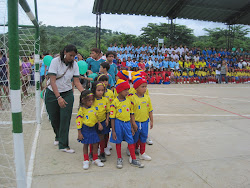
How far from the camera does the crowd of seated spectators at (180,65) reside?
15812 mm

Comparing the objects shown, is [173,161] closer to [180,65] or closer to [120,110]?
[120,110]

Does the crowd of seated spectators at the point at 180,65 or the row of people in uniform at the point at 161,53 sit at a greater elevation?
the row of people in uniform at the point at 161,53

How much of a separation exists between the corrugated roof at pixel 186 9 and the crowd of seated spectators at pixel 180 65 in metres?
2.83

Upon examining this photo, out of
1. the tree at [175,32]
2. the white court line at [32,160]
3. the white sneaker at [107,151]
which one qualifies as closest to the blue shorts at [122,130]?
the white sneaker at [107,151]

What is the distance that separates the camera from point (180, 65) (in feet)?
57.0

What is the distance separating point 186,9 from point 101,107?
18117mm

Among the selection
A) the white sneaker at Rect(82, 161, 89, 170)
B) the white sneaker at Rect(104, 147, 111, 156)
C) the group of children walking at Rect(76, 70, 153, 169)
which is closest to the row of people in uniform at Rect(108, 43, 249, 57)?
the white sneaker at Rect(104, 147, 111, 156)

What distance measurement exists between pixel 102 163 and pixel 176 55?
51.7 feet

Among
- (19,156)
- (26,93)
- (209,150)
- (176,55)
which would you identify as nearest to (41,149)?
(19,156)

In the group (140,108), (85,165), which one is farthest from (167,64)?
(85,165)

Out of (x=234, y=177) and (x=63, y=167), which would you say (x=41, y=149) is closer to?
(x=63, y=167)

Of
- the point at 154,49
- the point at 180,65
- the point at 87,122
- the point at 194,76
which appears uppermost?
the point at 154,49

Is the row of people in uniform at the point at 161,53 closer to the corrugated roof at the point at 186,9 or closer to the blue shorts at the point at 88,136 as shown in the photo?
the corrugated roof at the point at 186,9

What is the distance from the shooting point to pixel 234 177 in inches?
128
